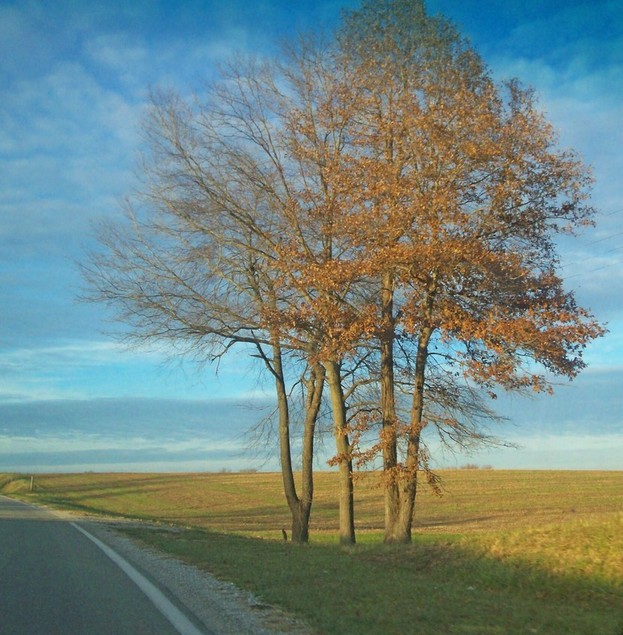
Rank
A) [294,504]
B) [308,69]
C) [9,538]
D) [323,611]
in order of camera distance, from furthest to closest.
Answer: [294,504] → [308,69] → [9,538] → [323,611]

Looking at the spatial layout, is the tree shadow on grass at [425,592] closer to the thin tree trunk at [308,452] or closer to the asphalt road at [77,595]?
the asphalt road at [77,595]

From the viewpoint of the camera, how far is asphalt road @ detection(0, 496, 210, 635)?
7793 mm

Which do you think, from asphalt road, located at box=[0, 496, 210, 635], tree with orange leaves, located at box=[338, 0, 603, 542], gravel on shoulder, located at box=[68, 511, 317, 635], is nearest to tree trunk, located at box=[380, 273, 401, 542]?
tree with orange leaves, located at box=[338, 0, 603, 542]

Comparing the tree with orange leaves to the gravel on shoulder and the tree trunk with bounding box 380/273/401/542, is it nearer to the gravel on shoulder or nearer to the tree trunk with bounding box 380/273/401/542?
the tree trunk with bounding box 380/273/401/542

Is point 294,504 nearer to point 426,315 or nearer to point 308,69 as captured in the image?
point 426,315

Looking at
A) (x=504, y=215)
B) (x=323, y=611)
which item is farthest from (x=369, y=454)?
(x=323, y=611)

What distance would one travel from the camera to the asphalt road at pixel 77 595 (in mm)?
7793

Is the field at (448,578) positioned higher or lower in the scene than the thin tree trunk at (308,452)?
lower

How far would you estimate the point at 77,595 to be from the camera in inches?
381

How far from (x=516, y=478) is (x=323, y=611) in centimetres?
6790

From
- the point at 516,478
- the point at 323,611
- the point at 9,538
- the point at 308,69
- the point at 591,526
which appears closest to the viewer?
the point at 323,611

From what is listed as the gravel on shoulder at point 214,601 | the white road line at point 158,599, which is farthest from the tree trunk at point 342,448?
the white road line at point 158,599

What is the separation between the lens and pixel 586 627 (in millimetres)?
7387

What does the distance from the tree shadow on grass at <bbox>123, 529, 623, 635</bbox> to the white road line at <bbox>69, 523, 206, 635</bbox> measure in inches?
46.0
